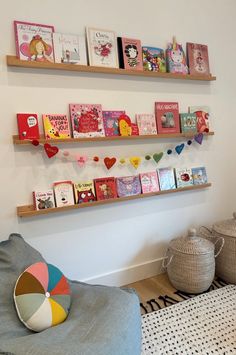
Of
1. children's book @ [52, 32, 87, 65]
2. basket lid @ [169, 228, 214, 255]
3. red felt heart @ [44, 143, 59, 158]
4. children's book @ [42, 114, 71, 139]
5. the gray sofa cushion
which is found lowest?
the gray sofa cushion

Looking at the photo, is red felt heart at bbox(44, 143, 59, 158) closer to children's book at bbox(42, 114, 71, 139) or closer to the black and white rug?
children's book at bbox(42, 114, 71, 139)

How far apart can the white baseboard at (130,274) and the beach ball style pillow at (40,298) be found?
0.68 meters

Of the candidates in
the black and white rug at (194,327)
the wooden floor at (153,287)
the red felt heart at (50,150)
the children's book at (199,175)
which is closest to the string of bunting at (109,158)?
the red felt heart at (50,150)

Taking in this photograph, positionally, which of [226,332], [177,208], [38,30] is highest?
[38,30]

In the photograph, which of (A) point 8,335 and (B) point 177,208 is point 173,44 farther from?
(A) point 8,335

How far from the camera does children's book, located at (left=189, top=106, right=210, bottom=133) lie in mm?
2345

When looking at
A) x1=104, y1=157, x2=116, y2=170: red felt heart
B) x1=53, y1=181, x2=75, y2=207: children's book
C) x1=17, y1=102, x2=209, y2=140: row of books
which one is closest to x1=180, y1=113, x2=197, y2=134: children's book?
x1=17, y1=102, x2=209, y2=140: row of books

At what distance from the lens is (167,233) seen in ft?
7.68

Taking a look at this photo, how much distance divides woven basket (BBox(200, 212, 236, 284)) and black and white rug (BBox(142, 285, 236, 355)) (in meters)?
0.17

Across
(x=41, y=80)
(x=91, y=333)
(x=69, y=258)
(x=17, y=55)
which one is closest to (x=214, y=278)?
(x=69, y=258)

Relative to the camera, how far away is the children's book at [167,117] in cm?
218

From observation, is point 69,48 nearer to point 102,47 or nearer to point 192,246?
point 102,47

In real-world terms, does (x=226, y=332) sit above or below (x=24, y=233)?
below

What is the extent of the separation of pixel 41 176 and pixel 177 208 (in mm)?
1150
